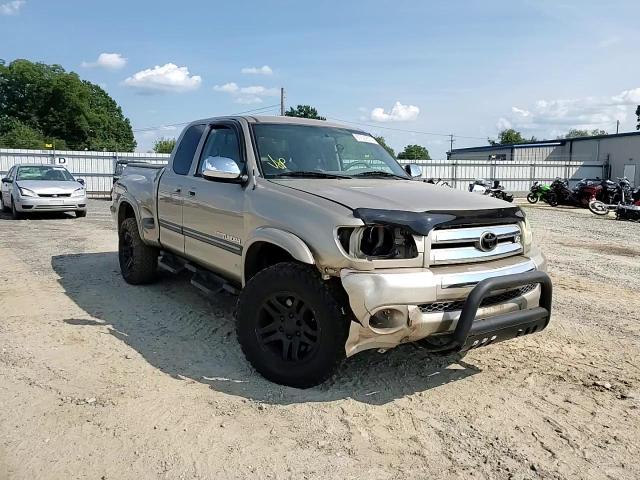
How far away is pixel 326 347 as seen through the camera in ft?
11.2

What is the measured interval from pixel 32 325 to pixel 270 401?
2826 millimetres

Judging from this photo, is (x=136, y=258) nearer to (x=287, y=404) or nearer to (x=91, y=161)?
(x=287, y=404)

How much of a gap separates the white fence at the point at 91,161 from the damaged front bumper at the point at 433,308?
911 inches

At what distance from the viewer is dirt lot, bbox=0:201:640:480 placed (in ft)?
9.50

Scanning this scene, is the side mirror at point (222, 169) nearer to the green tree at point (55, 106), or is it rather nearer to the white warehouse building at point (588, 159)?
the white warehouse building at point (588, 159)

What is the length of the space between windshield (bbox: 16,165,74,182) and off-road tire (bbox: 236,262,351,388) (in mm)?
12780

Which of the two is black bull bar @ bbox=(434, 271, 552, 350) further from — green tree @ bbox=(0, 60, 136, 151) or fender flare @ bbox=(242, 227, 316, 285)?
green tree @ bbox=(0, 60, 136, 151)

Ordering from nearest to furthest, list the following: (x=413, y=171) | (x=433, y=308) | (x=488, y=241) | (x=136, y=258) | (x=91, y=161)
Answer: (x=433, y=308) < (x=488, y=241) < (x=413, y=171) < (x=136, y=258) < (x=91, y=161)

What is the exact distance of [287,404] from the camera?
3537mm

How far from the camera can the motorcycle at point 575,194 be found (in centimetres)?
2072

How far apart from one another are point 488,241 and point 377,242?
78 cm

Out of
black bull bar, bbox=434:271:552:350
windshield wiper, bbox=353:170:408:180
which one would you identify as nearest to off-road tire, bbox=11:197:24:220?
windshield wiper, bbox=353:170:408:180

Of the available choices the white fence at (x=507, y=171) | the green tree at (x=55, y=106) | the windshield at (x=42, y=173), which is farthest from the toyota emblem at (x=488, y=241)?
the green tree at (x=55, y=106)

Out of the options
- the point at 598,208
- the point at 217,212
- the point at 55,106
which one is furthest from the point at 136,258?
the point at 55,106
